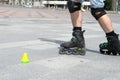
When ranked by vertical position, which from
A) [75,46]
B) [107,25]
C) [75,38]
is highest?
[107,25]

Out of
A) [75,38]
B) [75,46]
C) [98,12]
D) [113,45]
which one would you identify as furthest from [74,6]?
[113,45]

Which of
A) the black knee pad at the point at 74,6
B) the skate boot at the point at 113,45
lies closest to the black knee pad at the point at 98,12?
the black knee pad at the point at 74,6

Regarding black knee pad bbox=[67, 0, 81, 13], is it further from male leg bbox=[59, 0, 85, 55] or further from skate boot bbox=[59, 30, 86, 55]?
skate boot bbox=[59, 30, 86, 55]

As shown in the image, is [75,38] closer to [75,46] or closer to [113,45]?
[75,46]

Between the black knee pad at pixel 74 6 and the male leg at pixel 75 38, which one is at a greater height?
the black knee pad at pixel 74 6

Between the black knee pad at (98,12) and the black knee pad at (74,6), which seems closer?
the black knee pad at (98,12)

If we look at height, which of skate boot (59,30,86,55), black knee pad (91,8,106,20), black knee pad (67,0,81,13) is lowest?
skate boot (59,30,86,55)

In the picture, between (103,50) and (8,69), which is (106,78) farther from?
(103,50)

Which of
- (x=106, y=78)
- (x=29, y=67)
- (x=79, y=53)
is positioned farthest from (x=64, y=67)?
(x=79, y=53)

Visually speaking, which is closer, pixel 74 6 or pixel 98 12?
pixel 98 12

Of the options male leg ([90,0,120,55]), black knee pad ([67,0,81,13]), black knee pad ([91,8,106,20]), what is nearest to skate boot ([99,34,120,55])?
male leg ([90,0,120,55])

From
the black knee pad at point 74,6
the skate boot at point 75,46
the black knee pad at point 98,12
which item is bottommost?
Result: the skate boot at point 75,46

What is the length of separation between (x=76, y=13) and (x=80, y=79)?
2.08 meters

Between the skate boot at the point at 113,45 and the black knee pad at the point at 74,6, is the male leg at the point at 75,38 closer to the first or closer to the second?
the black knee pad at the point at 74,6
